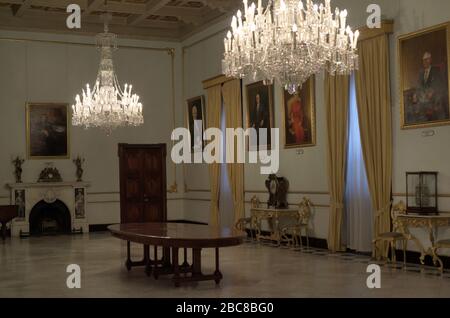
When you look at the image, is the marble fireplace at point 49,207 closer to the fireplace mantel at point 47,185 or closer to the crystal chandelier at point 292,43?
the fireplace mantel at point 47,185

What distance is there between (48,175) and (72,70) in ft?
9.79

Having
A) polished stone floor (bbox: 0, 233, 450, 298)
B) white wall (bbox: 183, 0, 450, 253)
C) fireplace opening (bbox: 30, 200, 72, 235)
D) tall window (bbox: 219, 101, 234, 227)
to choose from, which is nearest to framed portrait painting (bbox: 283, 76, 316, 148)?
white wall (bbox: 183, 0, 450, 253)

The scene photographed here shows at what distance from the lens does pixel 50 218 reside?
16.3 m

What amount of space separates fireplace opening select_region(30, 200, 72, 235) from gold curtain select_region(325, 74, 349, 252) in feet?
26.1

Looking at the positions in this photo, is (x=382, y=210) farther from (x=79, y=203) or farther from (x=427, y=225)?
(x=79, y=203)

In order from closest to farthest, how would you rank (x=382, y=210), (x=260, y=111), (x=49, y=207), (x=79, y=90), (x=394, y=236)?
(x=394, y=236) → (x=382, y=210) → (x=260, y=111) → (x=49, y=207) → (x=79, y=90)

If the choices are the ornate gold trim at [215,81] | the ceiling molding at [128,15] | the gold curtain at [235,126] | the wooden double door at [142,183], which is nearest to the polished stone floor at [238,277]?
the gold curtain at [235,126]

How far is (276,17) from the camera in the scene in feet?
23.9

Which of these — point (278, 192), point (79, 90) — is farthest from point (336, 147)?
point (79, 90)

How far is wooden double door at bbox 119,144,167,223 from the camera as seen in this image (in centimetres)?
1714

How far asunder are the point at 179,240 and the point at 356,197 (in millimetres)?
4574

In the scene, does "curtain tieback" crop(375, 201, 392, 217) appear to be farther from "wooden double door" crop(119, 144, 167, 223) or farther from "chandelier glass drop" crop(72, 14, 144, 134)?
"wooden double door" crop(119, 144, 167, 223)
